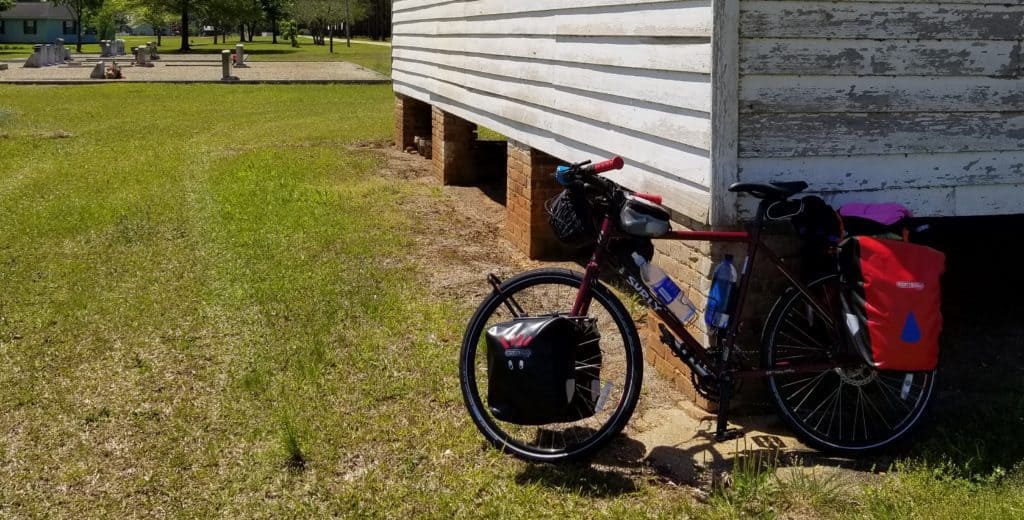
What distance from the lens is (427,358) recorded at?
5.46 m

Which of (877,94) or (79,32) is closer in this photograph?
(877,94)

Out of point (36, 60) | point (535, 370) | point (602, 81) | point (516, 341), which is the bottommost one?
Answer: point (535, 370)

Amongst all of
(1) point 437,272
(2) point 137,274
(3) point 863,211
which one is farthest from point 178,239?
(3) point 863,211

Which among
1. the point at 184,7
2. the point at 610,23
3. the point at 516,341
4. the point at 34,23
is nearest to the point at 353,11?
the point at 184,7

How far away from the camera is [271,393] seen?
195 inches

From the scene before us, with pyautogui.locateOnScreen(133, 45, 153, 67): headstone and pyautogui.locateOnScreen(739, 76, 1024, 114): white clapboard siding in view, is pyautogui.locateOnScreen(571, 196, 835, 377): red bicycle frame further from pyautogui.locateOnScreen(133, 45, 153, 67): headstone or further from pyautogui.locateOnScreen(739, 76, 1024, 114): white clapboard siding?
pyautogui.locateOnScreen(133, 45, 153, 67): headstone

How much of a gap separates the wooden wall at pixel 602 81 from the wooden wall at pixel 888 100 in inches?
10.6

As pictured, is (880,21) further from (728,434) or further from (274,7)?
(274,7)

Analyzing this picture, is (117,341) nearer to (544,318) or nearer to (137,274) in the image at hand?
(137,274)

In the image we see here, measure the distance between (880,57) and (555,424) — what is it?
2.14m

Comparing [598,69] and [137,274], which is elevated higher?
[598,69]

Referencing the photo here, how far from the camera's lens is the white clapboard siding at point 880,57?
4.43 metres

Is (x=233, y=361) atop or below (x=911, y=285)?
below

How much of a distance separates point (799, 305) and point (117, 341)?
3.75 metres
